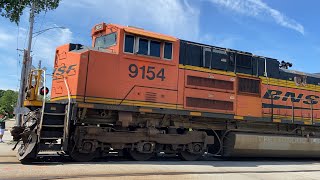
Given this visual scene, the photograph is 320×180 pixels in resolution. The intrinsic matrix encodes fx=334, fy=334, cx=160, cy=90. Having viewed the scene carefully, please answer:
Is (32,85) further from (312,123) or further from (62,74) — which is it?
(312,123)

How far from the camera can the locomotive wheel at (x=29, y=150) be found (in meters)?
8.40

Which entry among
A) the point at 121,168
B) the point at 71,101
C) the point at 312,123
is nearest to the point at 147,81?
the point at 71,101

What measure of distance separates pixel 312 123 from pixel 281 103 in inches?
72.1

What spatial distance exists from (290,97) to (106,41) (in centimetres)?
791

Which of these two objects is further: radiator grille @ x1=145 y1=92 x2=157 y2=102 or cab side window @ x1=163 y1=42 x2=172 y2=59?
cab side window @ x1=163 y1=42 x2=172 y2=59

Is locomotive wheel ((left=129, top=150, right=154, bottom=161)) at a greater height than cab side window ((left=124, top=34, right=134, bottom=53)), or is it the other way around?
cab side window ((left=124, top=34, right=134, bottom=53))

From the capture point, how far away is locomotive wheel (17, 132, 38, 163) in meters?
8.40

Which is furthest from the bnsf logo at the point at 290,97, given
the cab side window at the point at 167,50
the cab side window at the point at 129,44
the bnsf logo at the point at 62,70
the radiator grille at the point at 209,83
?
the bnsf logo at the point at 62,70

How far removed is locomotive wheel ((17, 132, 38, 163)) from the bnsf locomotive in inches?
1.0

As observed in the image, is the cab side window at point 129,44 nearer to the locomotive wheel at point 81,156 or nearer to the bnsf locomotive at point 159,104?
the bnsf locomotive at point 159,104

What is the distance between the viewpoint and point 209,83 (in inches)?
458

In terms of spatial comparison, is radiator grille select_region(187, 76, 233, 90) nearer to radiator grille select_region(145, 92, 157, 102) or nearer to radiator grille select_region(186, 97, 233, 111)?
radiator grille select_region(186, 97, 233, 111)

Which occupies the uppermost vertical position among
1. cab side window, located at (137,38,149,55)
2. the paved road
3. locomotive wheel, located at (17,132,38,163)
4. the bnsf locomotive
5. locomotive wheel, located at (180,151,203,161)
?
→ cab side window, located at (137,38,149,55)

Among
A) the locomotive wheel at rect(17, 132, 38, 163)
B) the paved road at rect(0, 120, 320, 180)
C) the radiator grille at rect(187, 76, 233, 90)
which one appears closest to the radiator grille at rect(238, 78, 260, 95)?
the radiator grille at rect(187, 76, 233, 90)
